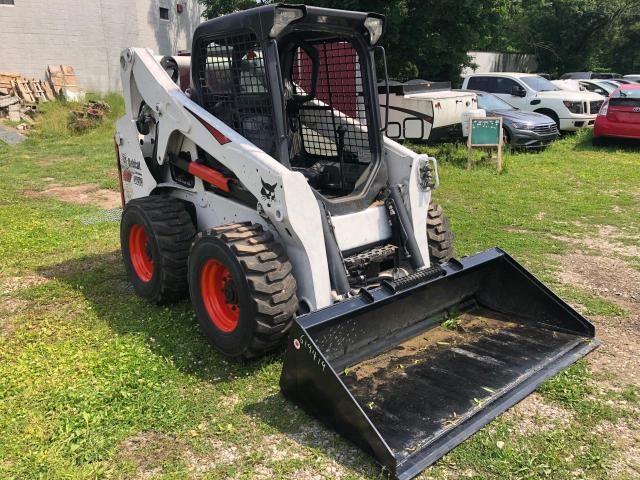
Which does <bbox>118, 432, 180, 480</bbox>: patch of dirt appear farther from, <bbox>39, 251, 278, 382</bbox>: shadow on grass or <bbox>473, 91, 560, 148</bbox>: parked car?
<bbox>473, 91, 560, 148</bbox>: parked car

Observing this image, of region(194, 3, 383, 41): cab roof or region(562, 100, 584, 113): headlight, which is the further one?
region(562, 100, 584, 113): headlight

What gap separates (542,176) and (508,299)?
6.63 meters

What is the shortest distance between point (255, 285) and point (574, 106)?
13.3 m

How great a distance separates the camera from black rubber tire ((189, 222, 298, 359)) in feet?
11.5

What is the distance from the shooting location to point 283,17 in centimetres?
367

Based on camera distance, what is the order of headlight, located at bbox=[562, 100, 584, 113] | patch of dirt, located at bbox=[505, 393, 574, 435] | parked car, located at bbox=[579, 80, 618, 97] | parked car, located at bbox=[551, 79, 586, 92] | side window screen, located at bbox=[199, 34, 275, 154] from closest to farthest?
1. patch of dirt, located at bbox=[505, 393, 574, 435]
2. side window screen, located at bbox=[199, 34, 275, 154]
3. headlight, located at bbox=[562, 100, 584, 113]
4. parked car, located at bbox=[551, 79, 586, 92]
5. parked car, located at bbox=[579, 80, 618, 97]

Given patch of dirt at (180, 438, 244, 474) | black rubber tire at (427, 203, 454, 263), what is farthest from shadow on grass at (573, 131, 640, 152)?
patch of dirt at (180, 438, 244, 474)

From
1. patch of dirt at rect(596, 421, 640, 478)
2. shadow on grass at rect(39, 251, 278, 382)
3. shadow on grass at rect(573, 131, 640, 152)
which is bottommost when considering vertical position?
patch of dirt at rect(596, 421, 640, 478)

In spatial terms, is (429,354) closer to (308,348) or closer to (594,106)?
(308,348)

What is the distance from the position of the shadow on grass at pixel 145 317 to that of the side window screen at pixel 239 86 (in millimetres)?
1454

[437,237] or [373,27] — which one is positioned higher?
[373,27]

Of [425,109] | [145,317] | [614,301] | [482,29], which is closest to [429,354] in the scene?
[614,301]

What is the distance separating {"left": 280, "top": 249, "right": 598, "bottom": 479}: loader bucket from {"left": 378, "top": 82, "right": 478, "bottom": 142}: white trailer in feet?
22.1

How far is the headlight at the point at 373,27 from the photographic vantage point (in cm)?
421
